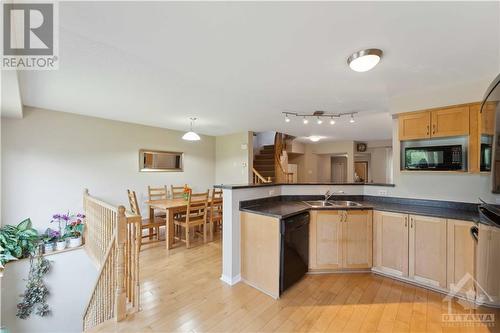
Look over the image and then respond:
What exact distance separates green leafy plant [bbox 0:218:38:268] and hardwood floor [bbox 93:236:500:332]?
2.01 metres

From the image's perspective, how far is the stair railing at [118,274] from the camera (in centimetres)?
186

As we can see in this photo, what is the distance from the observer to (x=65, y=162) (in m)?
3.64

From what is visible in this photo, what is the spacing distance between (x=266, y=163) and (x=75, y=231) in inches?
197

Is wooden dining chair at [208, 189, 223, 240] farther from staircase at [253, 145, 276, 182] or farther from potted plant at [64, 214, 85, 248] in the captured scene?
staircase at [253, 145, 276, 182]

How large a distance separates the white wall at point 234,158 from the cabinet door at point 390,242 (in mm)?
3300

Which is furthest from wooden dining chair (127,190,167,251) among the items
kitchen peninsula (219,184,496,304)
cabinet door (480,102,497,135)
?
cabinet door (480,102,497,135)

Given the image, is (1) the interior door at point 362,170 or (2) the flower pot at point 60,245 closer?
(2) the flower pot at point 60,245

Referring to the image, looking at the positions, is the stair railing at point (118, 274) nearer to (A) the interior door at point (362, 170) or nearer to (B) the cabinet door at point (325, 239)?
(B) the cabinet door at point (325, 239)

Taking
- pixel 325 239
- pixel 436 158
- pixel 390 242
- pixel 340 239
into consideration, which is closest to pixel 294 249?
pixel 325 239

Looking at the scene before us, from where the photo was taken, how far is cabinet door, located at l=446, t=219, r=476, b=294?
2.00m

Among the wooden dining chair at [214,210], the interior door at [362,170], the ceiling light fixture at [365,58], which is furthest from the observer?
the interior door at [362,170]

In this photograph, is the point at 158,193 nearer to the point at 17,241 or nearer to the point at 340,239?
the point at 17,241

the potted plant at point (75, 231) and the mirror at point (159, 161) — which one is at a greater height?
the mirror at point (159, 161)
